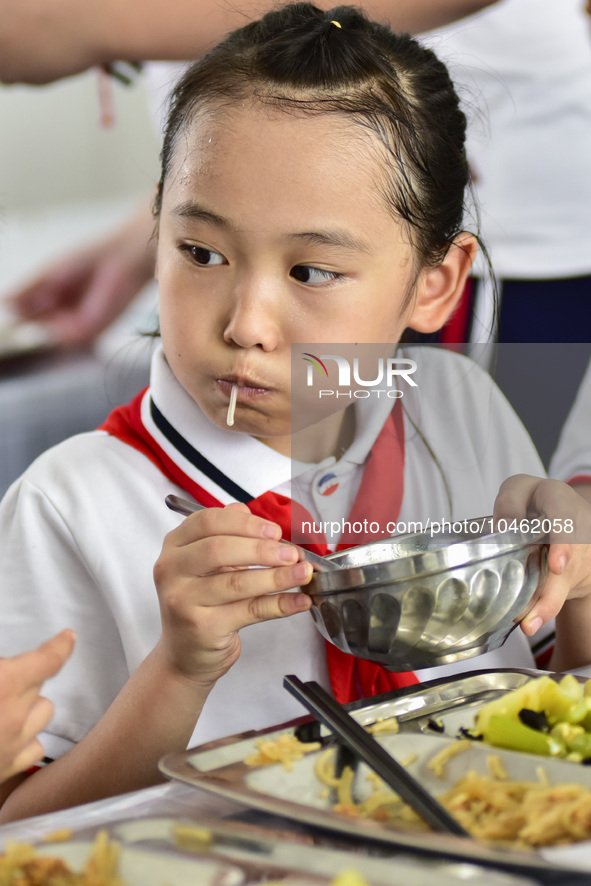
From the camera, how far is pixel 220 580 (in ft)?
2.09

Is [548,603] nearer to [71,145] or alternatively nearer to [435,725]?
[435,725]

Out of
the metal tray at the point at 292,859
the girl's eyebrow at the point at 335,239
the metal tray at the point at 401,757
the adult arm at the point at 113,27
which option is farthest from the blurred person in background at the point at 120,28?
the metal tray at the point at 292,859

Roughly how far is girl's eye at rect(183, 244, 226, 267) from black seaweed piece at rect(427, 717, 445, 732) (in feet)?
1.33

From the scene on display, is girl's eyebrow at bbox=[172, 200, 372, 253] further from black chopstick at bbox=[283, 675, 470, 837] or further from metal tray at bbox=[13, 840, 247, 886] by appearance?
metal tray at bbox=[13, 840, 247, 886]

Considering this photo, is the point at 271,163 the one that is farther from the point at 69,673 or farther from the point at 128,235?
the point at 128,235

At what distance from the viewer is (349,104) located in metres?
0.77

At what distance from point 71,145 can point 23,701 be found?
6.77 ft

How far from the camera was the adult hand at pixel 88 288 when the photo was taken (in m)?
2.15

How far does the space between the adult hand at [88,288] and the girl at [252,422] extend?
4.15ft

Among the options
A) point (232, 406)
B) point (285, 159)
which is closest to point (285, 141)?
point (285, 159)

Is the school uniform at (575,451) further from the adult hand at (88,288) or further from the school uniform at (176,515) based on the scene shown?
the adult hand at (88,288)

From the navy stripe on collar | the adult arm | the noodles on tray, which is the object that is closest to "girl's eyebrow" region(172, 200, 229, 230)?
the navy stripe on collar

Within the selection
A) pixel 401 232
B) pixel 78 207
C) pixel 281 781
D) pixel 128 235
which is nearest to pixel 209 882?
pixel 281 781

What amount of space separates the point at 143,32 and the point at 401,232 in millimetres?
1030
